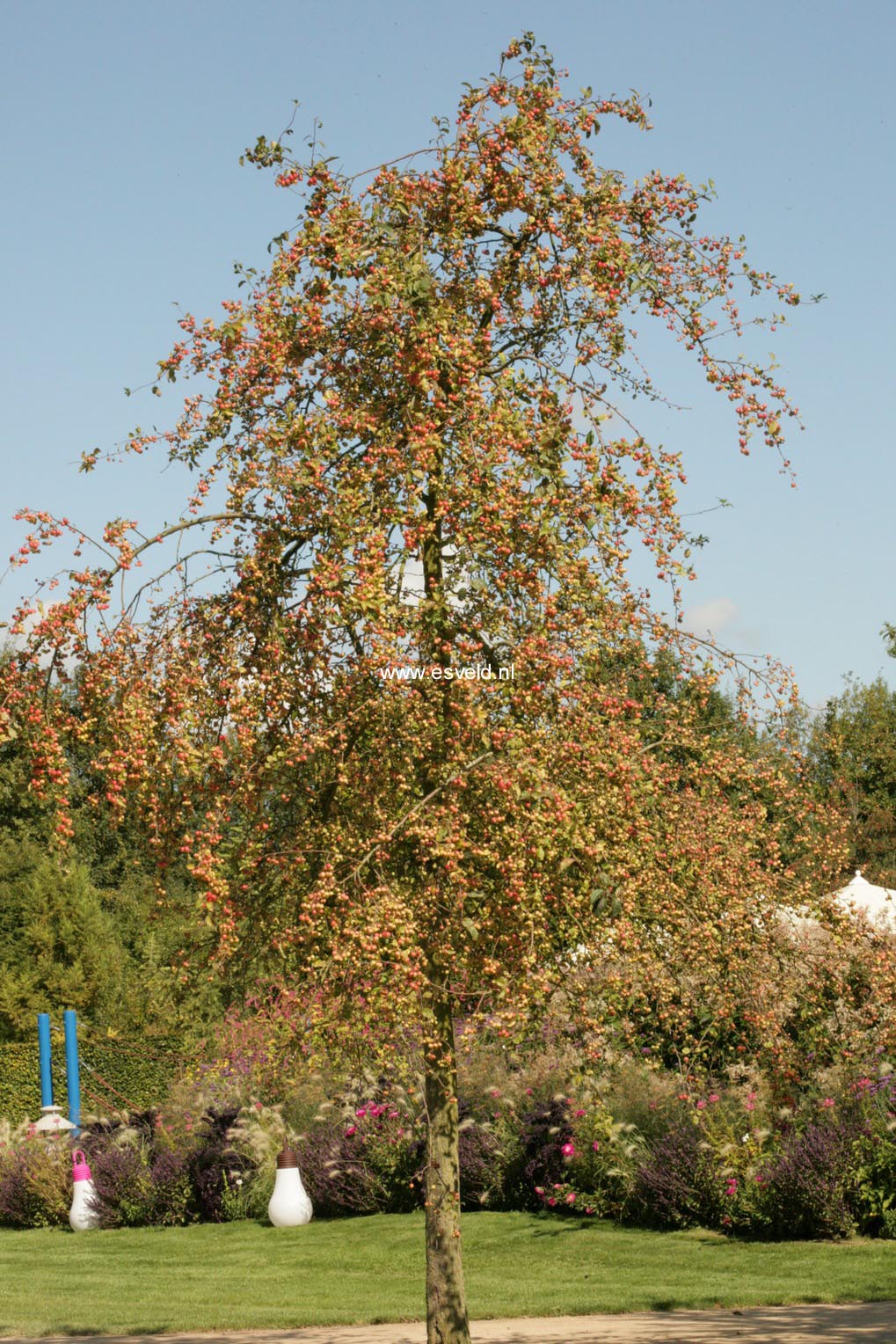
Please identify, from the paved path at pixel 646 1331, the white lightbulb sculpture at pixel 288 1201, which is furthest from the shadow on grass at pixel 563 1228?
the paved path at pixel 646 1331

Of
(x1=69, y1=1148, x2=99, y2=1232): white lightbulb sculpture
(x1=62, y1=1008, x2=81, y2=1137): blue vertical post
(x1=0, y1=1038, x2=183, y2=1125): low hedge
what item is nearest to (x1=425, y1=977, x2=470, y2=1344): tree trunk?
(x1=69, y1=1148, x2=99, y2=1232): white lightbulb sculpture

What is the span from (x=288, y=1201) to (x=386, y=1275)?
116 inches

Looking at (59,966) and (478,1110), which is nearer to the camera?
(478,1110)

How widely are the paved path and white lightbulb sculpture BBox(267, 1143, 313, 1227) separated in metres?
4.45

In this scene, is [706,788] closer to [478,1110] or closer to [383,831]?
[383,831]

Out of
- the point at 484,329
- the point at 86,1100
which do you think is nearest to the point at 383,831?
the point at 484,329

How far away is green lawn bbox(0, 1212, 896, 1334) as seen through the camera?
1020 centimetres

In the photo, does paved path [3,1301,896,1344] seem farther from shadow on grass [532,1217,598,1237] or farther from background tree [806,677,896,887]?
background tree [806,677,896,887]

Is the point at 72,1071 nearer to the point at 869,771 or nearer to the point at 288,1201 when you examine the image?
the point at 288,1201

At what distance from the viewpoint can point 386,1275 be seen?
11883mm

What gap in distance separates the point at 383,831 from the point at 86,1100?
1771cm

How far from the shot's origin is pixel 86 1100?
22.2 metres

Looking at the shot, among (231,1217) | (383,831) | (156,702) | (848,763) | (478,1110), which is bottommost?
(231,1217)

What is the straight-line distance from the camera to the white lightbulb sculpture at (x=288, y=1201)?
14.6 metres
